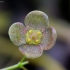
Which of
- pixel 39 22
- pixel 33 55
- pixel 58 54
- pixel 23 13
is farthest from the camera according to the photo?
pixel 23 13

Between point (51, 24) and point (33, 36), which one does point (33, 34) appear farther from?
point (51, 24)

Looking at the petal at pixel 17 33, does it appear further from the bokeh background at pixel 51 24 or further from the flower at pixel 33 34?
the bokeh background at pixel 51 24

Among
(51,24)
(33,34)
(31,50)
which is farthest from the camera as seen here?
(51,24)

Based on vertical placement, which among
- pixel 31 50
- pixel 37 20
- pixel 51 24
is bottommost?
pixel 51 24

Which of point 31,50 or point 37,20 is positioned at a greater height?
point 37,20

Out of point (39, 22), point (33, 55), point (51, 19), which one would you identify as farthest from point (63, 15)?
point (33, 55)

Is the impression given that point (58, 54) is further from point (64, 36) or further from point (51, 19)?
point (51, 19)

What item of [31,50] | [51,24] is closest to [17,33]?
[31,50]
